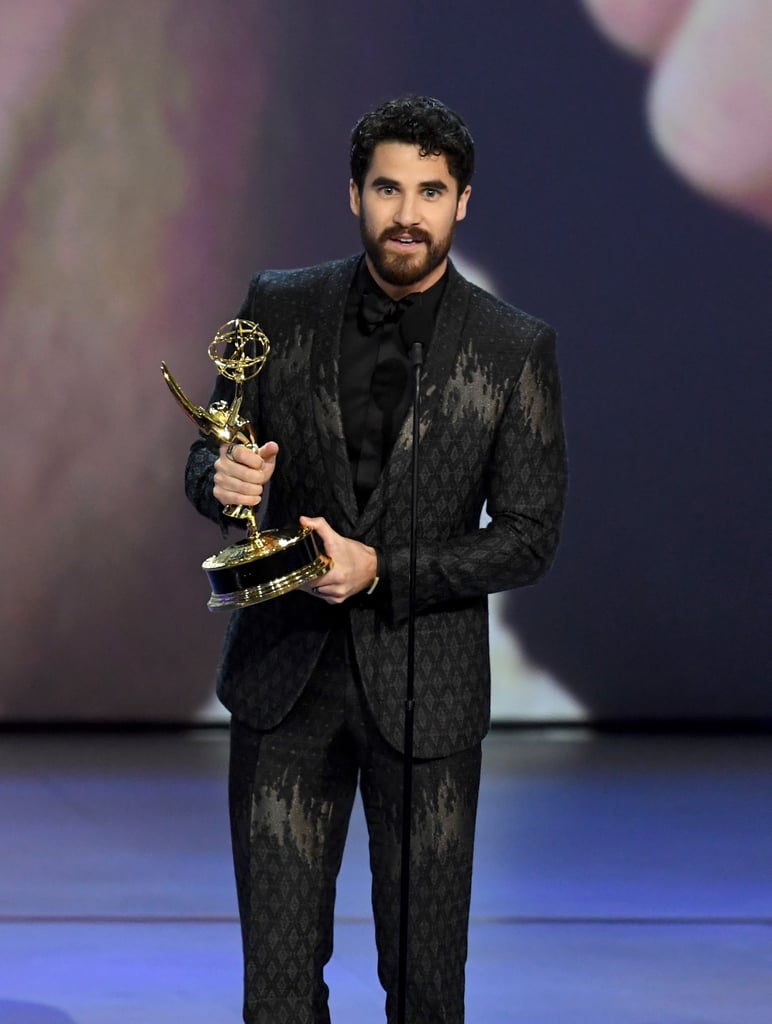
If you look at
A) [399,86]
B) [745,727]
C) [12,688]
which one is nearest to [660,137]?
[399,86]

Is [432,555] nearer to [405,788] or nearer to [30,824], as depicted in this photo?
[405,788]

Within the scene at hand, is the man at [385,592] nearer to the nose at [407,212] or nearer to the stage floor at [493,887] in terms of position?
the nose at [407,212]

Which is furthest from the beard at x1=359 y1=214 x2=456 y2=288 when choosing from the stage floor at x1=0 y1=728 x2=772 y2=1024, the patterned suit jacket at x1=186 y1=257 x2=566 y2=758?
the stage floor at x1=0 y1=728 x2=772 y2=1024

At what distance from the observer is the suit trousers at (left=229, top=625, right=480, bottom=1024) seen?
2.61m

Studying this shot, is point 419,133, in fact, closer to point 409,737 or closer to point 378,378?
point 378,378

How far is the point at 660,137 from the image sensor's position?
657cm

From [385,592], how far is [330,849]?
417 millimetres

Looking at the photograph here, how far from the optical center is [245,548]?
2.47m

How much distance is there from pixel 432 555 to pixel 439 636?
0.15 m

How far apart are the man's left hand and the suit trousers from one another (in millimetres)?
169

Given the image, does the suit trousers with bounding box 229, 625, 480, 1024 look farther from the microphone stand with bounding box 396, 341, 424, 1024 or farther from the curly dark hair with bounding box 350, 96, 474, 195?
the curly dark hair with bounding box 350, 96, 474, 195

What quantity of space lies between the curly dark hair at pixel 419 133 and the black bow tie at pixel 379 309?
0.18 m

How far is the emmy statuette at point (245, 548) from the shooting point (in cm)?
241

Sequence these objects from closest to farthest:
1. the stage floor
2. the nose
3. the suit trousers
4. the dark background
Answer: the nose
the suit trousers
the stage floor
the dark background
